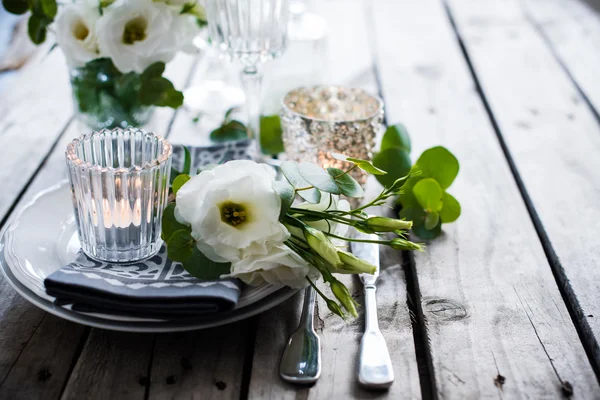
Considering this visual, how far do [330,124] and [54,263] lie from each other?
0.38 meters

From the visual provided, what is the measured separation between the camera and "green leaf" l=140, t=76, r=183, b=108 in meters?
1.04

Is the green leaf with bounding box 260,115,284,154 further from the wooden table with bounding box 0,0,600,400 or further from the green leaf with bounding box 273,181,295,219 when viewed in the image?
the green leaf with bounding box 273,181,295,219

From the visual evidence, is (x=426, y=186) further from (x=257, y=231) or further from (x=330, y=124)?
(x=257, y=231)

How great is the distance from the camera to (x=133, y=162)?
0.83m

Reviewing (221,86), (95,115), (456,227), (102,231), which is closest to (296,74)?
(221,86)

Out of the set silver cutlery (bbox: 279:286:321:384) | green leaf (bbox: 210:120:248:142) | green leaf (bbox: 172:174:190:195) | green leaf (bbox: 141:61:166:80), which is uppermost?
green leaf (bbox: 172:174:190:195)

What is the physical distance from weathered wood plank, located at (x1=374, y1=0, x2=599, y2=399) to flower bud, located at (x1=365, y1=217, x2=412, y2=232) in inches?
4.3

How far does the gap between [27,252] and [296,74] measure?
638mm

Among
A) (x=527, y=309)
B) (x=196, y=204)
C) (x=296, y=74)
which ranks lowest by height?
(x=296, y=74)

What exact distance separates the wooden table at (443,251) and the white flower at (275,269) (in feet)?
0.18

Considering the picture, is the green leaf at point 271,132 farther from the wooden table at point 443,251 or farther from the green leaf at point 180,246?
the green leaf at point 180,246

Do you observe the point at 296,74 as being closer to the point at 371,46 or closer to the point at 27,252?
the point at 371,46

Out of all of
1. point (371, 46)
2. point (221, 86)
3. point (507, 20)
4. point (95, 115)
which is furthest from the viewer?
point (507, 20)

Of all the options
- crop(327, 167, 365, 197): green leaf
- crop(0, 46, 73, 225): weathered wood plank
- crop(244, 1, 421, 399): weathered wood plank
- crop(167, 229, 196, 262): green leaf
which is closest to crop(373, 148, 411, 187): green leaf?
crop(244, 1, 421, 399): weathered wood plank
